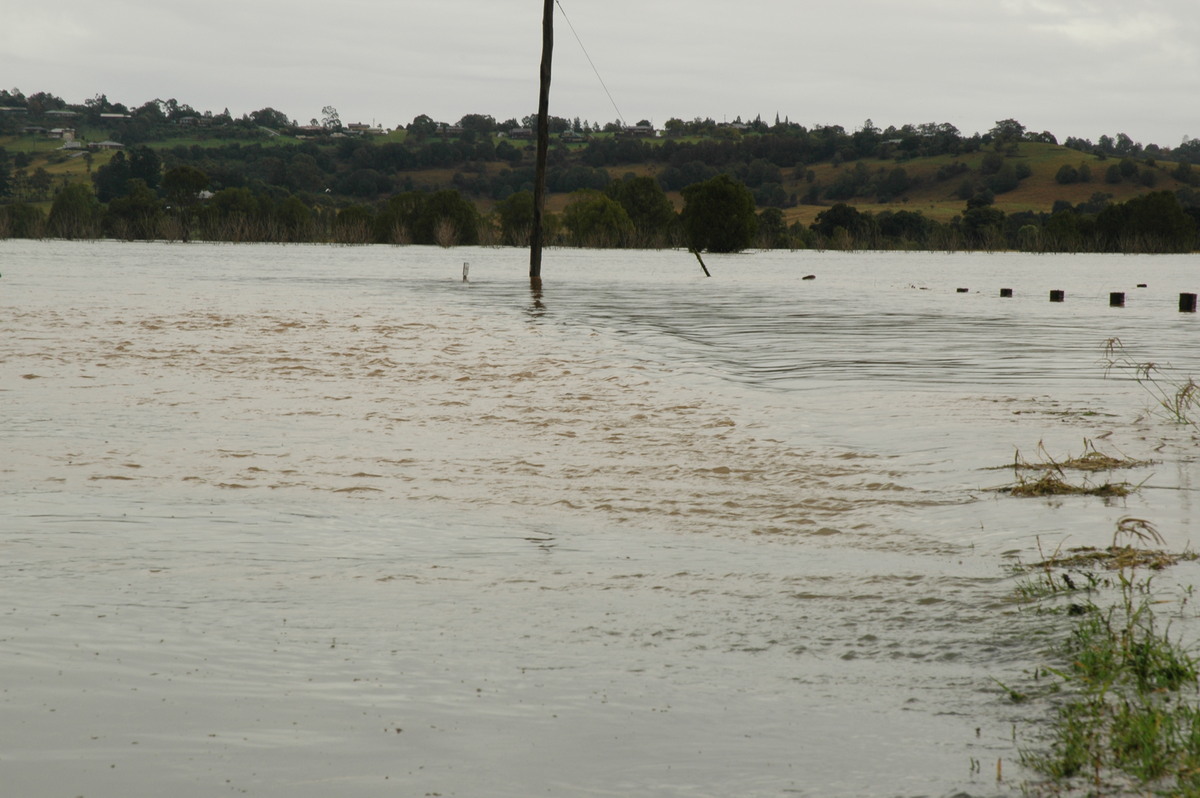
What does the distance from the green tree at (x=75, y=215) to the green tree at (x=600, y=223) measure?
32.1 metres

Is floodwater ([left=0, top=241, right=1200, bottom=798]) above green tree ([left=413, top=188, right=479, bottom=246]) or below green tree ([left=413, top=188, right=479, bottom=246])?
below

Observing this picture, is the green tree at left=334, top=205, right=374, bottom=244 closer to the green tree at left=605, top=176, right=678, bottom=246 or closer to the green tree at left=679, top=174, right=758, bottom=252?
the green tree at left=605, top=176, right=678, bottom=246

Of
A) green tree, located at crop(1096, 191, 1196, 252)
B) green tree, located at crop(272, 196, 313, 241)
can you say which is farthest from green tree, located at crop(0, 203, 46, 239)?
green tree, located at crop(1096, 191, 1196, 252)

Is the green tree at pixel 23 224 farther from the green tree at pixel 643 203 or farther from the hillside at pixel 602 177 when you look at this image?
the green tree at pixel 643 203

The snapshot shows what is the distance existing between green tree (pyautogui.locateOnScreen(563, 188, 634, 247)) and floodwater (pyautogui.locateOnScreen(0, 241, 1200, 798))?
6544cm

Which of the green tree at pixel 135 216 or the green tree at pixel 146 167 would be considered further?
the green tree at pixel 146 167

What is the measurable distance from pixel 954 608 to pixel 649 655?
130 centimetres

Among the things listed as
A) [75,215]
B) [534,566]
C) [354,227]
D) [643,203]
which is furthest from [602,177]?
[534,566]

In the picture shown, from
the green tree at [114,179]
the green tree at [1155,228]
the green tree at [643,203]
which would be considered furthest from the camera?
the green tree at [114,179]

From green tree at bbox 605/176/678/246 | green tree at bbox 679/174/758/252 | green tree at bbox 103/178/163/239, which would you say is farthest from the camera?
green tree at bbox 605/176/678/246

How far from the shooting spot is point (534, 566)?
5.41 metres

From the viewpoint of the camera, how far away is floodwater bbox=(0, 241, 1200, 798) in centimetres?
334

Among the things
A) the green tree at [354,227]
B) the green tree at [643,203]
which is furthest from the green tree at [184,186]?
the green tree at [643,203]

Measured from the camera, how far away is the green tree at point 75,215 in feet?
258
